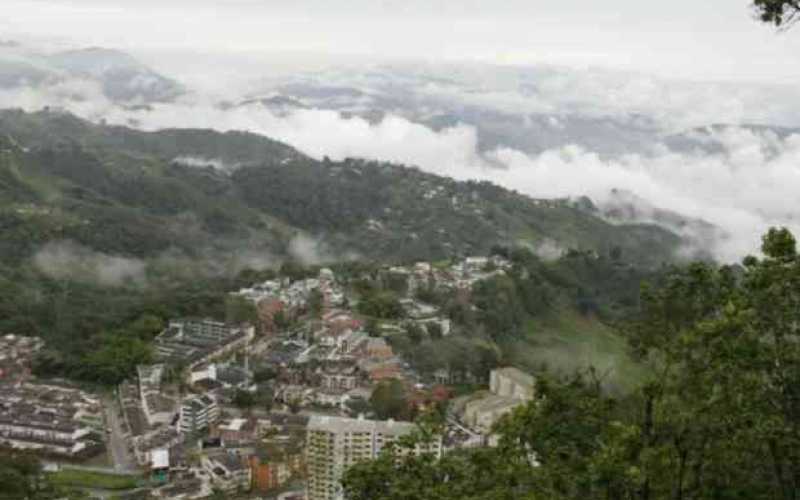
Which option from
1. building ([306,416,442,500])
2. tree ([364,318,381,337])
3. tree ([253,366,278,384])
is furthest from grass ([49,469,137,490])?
tree ([364,318,381,337])

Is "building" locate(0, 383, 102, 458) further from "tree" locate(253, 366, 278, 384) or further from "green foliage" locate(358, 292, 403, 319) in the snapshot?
"green foliage" locate(358, 292, 403, 319)

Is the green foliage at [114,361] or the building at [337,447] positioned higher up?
the building at [337,447]

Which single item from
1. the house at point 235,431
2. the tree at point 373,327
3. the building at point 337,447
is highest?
the building at point 337,447

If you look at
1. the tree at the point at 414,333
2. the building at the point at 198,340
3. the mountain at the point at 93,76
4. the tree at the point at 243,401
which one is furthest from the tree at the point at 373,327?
the mountain at the point at 93,76

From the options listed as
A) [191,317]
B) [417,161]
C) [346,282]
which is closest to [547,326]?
[346,282]

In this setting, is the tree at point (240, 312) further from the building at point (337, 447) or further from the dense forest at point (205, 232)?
the building at point (337, 447)
